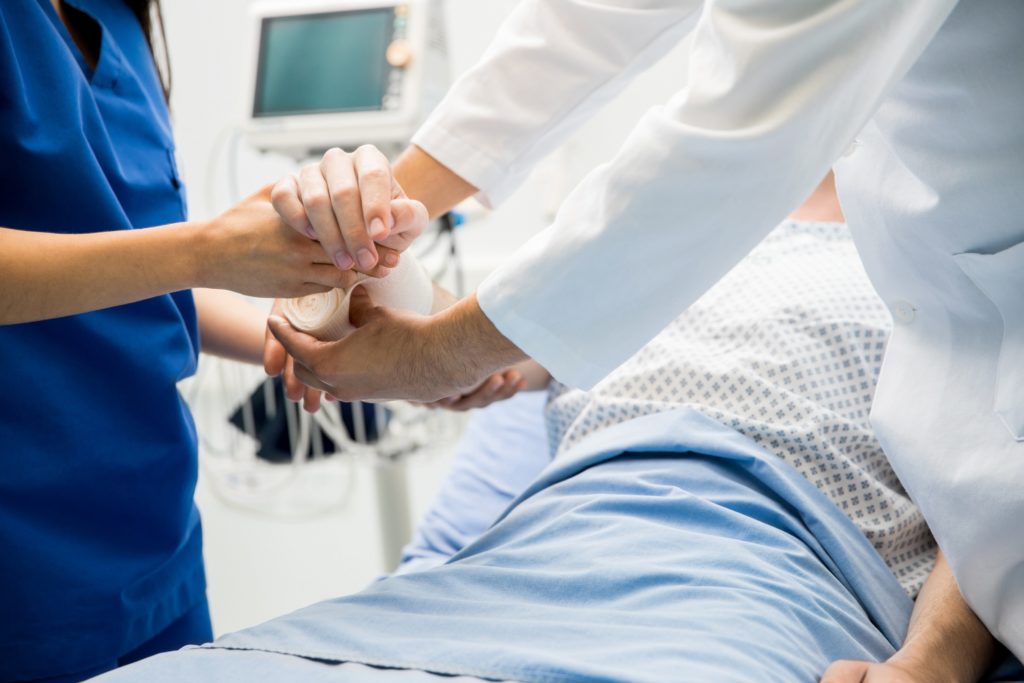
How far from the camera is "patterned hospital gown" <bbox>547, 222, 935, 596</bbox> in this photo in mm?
1209

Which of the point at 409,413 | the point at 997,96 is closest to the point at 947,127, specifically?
the point at 997,96

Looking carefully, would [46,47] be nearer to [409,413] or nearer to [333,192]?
[333,192]

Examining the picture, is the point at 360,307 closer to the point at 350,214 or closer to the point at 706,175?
the point at 350,214

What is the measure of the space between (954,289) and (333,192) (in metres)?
0.60

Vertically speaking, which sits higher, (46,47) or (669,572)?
(46,47)

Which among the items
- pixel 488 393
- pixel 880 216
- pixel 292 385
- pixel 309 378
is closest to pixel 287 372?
pixel 292 385

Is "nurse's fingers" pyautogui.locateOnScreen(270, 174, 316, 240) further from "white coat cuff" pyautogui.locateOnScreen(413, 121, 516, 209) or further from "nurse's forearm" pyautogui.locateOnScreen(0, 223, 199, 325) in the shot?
"white coat cuff" pyautogui.locateOnScreen(413, 121, 516, 209)

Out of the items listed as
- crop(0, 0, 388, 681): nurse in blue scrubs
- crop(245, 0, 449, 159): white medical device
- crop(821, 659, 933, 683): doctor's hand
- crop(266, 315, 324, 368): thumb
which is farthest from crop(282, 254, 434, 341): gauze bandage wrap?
crop(245, 0, 449, 159): white medical device

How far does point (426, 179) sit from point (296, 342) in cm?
32

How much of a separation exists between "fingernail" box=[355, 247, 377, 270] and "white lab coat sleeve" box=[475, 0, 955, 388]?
4.6 inches

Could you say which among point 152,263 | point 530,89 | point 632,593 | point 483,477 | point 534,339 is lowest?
point 483,477

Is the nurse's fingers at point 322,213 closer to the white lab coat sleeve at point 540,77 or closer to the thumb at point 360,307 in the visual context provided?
the thumb at point 360,307

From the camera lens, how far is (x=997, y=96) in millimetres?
885

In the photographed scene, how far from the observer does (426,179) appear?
4.50 ft
